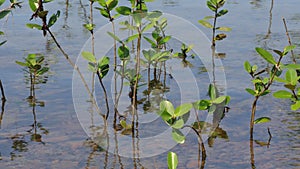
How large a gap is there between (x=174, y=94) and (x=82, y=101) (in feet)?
2.44

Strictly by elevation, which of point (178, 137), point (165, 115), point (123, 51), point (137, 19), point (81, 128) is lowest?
point (81, 128)

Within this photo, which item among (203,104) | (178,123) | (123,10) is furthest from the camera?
(123,10)

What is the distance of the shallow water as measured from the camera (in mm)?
3242

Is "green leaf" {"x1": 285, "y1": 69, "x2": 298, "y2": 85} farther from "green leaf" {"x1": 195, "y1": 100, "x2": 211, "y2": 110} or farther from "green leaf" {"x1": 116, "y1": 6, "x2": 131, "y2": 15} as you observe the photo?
"green leaf" {"x1": 116, "y1": 6, "x2": 131, "y2": 15}

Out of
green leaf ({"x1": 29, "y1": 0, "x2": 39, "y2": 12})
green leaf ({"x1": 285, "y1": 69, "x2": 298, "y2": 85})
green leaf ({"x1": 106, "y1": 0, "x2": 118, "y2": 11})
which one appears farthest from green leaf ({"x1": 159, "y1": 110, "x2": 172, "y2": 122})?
green leaf ({"x1": 29, "y1": 0, "x2": 39, "y2": 12})

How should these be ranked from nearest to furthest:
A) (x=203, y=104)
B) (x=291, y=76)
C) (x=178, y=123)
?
(x=178, y=123)
(x=291, y=76)
(x=203, y=104)

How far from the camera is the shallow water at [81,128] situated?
324cm

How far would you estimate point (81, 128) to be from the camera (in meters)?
3.76

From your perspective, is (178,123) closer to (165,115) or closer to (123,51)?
(165,115)

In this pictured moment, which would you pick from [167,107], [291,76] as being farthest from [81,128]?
[291,76]

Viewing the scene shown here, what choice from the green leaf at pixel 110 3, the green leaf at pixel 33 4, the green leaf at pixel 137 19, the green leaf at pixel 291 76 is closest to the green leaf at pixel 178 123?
the green leaf at pixel 291 76

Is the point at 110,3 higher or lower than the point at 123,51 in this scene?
higher

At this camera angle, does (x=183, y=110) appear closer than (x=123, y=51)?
Yes

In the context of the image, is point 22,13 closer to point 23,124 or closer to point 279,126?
point 23,124
